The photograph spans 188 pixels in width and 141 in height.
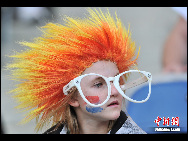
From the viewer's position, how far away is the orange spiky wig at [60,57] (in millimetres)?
1524

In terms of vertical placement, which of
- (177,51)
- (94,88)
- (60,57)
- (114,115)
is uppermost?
(177,51)

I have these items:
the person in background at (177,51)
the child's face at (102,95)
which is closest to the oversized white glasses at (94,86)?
the child's face at (102,95)

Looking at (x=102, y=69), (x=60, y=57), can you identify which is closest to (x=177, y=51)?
(x=102, y=69)

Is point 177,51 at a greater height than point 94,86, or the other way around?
point 177,51

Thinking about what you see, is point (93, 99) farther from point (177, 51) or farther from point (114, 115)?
point (177, 51)

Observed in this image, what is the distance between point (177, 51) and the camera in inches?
103

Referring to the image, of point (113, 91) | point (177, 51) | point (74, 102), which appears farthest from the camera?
point (177, 51)

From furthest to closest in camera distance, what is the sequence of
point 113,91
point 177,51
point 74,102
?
point 177,51, point 74,102, point 113,91

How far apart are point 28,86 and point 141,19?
273 centimetres

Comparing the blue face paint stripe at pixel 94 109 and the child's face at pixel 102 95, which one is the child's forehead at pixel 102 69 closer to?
the child's face at pixel 102 95

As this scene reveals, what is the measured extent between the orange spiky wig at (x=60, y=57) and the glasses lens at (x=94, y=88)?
56 millimetres

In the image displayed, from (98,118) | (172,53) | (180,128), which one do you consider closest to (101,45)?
(98,118)

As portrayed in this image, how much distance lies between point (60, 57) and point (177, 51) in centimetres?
135
